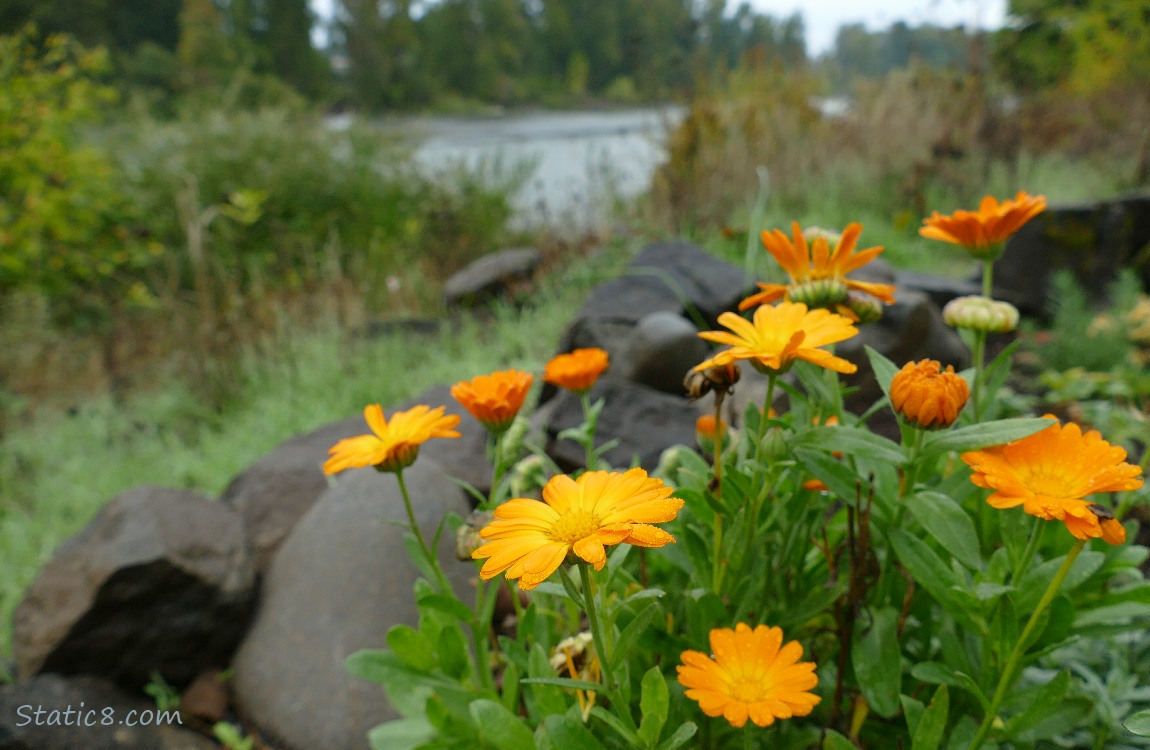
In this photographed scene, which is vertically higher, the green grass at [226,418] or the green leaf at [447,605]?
the green leaf at [447,605]

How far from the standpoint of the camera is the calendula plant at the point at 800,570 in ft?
2.28

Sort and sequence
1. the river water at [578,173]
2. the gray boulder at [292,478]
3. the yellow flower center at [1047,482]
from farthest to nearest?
the river water at [578,173] < the gray boulder at [292,478] < the yellow flower center at [1047,482]

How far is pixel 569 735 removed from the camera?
0.76 metres

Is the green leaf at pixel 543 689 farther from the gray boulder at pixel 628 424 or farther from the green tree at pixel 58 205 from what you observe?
the green tree at pixel 58 205

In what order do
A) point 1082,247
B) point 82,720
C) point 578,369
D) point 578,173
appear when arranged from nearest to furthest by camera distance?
1. point 578,369
2. point 82,720
3. point 1082,247
4. point 578,173

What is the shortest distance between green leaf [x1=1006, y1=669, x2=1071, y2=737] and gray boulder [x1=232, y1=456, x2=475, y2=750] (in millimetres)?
Result: 1049

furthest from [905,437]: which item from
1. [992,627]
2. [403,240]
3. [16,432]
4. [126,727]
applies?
[403,240]

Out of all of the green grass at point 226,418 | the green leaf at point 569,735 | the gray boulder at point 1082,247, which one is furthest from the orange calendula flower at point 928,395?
the gray boulder at point 1082,247

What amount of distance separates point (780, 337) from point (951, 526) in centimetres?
30

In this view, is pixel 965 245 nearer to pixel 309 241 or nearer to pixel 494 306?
pixel 494 306

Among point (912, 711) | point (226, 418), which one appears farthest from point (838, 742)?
point (226, 418)

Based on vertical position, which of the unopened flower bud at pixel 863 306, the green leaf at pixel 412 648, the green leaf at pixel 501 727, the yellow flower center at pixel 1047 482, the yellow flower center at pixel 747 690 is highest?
the unopened flower bud at pixel 863 306

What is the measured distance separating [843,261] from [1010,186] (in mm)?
5797

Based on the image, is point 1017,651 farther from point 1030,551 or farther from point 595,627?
point 595,627
